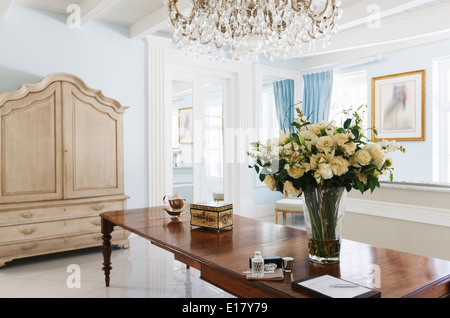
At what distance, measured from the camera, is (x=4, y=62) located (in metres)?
4.09

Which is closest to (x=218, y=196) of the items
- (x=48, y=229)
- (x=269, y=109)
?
(x=269, y=109)

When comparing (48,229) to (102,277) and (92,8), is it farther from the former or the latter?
(92,8)

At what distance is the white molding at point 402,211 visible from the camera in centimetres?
273

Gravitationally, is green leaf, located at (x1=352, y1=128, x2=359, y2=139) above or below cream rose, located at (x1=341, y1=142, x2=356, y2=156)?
above

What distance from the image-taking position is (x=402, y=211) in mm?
2949

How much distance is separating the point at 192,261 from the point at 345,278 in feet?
2.66

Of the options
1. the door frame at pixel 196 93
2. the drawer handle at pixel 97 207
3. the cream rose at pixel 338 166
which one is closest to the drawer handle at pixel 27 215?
the drawer handle at pixel 97 207

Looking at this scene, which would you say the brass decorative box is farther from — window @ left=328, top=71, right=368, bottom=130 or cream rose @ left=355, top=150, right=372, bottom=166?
window @ left=328, top=71, right=368, bottom=130

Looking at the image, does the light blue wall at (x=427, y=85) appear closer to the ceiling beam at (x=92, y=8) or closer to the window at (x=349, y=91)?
the window at (x=349, y=91)

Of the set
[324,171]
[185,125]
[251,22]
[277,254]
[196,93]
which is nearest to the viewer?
[324,171]

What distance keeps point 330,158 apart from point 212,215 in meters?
1.04

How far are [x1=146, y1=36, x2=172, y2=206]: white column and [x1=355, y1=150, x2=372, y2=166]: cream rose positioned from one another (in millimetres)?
3882

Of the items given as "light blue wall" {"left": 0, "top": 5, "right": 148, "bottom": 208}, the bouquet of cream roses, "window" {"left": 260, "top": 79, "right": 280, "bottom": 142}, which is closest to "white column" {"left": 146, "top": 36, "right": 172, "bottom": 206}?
"light blue wall" {"left": 0, "top": 5, "right": 148, "bottom": 208}

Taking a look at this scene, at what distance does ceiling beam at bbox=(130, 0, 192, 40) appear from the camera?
4270 millimetres
